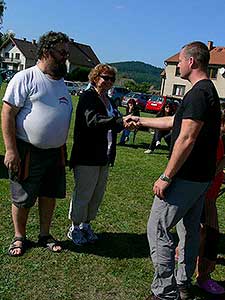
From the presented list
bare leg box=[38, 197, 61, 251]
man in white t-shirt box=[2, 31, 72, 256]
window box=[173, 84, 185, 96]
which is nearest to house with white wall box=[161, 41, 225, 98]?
window box=[173, 84, 185, 96]

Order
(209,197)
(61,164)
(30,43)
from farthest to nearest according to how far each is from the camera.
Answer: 1. (30,43)
2. (61,164)
3. (209,197)

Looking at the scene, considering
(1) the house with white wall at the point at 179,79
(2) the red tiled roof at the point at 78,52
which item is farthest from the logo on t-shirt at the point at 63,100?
(2) the red tiled roof at the point at 78,52

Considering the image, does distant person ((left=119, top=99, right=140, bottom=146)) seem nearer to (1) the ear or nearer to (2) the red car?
(1) the ear

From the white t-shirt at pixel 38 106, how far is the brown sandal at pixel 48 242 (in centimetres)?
98

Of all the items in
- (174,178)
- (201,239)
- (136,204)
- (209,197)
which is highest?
(174,178)

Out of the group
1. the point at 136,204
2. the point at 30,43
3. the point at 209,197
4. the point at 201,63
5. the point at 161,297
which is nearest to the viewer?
the point at 201,63

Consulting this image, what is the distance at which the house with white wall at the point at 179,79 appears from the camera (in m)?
50.0

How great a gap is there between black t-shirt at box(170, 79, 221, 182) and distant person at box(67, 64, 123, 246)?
1022mm

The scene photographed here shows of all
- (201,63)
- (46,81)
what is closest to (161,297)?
(201,63)

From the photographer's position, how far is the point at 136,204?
6137 millimetres

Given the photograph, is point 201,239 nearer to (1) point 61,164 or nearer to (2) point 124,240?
(2) point 124,240

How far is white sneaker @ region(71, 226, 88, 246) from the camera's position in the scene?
4.42 metres

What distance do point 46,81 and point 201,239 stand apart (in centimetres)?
194

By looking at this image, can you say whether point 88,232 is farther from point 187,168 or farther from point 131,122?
point 187,168
